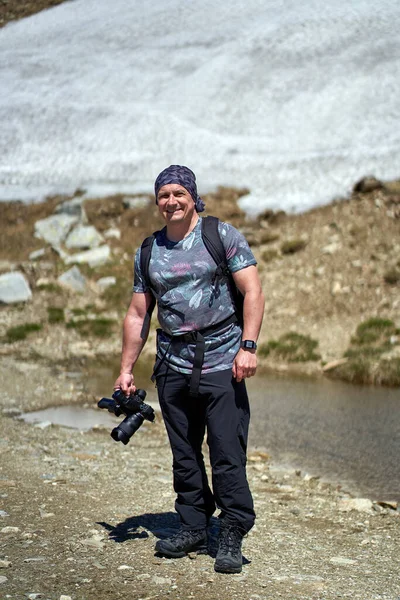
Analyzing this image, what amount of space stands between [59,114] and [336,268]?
1582cm

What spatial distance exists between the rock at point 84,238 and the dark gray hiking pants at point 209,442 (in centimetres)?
1636

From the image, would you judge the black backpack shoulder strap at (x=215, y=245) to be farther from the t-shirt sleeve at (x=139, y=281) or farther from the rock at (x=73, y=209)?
the rock at (x=73, y=209)

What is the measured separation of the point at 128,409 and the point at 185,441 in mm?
384

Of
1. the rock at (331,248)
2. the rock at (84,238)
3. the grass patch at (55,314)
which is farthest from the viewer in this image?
the rock at (84,238)

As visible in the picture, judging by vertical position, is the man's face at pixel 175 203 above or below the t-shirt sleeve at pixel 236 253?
above

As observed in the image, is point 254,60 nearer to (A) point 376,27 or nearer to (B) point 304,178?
(A) point 376,27

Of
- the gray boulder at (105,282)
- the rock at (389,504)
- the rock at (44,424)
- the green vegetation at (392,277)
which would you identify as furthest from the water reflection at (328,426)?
the green vegetation at (392,277)

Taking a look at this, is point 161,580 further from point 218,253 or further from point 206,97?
point 206,97

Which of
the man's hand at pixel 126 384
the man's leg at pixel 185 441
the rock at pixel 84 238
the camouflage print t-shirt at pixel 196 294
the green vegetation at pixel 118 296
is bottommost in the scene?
the green vegetation at pixel 118 296

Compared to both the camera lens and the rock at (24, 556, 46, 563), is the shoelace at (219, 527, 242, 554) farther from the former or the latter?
the rock at (24, 556, 46, 563)

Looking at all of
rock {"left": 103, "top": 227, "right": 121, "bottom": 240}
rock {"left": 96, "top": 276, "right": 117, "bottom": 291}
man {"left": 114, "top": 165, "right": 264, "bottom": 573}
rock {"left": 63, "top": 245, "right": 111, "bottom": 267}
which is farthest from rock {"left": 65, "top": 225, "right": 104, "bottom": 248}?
man {"left": 114, "top": 165, "right": 264, "bottom": 573}

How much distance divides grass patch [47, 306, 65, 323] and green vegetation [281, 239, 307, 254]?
5.50 metres

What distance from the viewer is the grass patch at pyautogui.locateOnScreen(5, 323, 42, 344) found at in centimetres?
1611

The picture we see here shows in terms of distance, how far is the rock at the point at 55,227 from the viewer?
21.5 m
